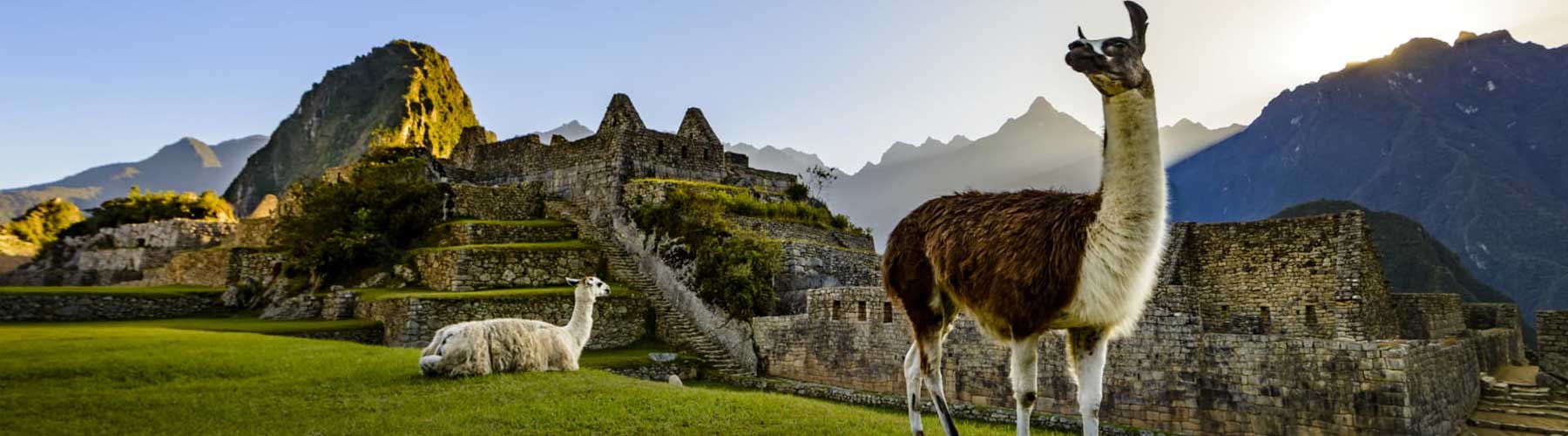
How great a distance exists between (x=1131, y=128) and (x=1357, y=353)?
8676 mm

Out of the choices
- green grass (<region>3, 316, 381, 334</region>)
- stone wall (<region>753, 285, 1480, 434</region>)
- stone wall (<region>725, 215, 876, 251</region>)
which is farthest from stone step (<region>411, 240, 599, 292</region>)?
stone wall (<region>753, 285, 1480, 434</region>)

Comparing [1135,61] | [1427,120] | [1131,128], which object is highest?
[1427,120]

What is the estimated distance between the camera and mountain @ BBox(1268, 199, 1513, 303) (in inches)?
1219

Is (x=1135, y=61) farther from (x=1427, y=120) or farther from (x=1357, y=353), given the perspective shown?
(x=1427, y=120)

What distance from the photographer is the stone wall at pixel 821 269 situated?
66.2 ft

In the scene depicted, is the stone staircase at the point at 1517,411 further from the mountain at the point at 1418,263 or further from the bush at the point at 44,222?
the bush at the point at 44,222

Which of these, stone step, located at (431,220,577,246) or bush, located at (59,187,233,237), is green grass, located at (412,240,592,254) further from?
bush, located at (59,187,233,237)

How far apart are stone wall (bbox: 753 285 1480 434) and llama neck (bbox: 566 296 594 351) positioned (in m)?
6.57

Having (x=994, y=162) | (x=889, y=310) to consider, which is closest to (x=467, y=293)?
(x=889, y=310)

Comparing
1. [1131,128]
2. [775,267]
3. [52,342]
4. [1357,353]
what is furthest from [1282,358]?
[52,342]

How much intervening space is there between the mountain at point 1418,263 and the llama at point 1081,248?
32507 mm

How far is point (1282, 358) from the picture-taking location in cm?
1060

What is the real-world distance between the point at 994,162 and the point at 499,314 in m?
70.1

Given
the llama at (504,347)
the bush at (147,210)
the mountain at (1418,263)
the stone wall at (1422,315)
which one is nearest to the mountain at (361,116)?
the bush at (147,210)
